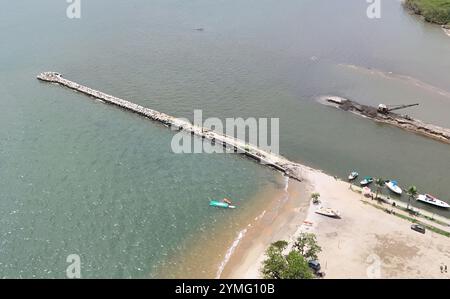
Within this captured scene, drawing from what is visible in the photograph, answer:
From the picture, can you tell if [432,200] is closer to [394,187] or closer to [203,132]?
[394,187]

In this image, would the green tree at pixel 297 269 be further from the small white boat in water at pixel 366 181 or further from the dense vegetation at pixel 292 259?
the small white boat in water at pixel 366 181

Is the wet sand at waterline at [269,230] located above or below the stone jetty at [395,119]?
below

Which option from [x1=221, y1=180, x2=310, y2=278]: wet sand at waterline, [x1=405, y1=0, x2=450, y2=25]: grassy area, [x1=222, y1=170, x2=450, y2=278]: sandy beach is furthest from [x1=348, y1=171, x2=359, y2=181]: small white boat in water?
[x1=405, y1=0, x2=450, y2=25]: grassy area

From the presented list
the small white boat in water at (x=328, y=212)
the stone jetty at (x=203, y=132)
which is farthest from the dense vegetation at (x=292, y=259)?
the stone jetty at (x=203, y=132)

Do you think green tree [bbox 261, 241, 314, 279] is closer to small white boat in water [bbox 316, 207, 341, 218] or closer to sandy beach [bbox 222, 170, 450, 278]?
sandy beach [bbox 222, 170, 450, 278]

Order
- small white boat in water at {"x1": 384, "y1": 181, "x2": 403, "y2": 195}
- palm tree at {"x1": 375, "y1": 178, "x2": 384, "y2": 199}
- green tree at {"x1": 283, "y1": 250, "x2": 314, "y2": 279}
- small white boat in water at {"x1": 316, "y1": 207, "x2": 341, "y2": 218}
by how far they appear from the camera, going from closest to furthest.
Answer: green tree at {"x1": 283, "y1": 250, "x2": 314, "y2": 279} < small white boat in water at {"x1": 316, "y1": 207, "x2": 341, "y2": 218} < palm tree at {"x1": 375, "y1": 178, "x2": 384, "y2": 199} < small white boat in water at {"x1": 384, "y1": 181, "x2": 403, "y2": 195}

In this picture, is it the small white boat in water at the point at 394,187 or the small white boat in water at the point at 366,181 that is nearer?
the small white boat in water at the point at 394,187
